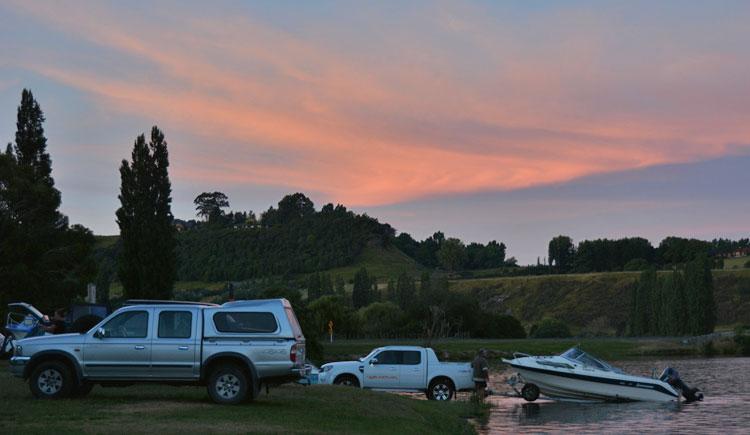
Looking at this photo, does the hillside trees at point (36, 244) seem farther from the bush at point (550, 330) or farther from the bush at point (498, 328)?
the bush at point (550, 330)

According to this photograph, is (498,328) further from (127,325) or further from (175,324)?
(127,325)

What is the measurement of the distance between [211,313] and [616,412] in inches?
656

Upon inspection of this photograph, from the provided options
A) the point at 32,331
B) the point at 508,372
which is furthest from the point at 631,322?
the point at 32,331

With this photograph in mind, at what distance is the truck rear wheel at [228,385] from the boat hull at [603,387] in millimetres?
17935

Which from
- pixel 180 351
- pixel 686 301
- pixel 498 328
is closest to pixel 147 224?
pixel 180 351

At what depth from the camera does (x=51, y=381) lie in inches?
840

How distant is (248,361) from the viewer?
2083 cm

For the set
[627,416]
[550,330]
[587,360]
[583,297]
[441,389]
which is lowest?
[627,416]

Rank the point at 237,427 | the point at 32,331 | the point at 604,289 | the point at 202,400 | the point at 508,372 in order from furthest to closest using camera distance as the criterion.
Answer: the point at 604,289, the point at 508,372, the point at 32,331, the point at 202,400, the point at 237,427

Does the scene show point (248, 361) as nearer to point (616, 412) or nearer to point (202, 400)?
point (202, 400)

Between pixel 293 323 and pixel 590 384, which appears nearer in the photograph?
pixel 293 323

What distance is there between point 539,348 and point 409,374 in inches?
1932

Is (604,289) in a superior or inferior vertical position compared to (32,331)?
superior

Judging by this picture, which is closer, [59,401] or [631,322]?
[59,401]
